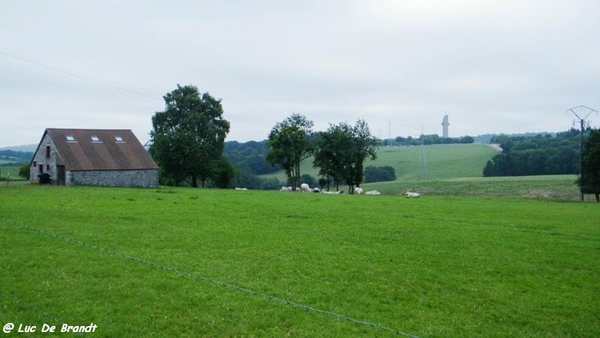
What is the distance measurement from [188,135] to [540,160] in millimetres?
73894

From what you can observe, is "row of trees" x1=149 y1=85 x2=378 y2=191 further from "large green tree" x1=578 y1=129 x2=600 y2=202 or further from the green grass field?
the green grass field

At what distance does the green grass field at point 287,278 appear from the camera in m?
11.1

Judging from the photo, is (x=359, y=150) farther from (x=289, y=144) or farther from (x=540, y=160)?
(x=540, y=160)

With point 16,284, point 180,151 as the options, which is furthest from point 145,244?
point 180,151

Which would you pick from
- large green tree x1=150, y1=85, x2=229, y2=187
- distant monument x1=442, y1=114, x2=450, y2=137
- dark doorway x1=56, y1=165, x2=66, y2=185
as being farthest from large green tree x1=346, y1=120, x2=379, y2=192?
distant monument x1=442, y1=114, x2=450, y2=137

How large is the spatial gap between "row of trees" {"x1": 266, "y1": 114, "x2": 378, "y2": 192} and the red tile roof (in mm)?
23200

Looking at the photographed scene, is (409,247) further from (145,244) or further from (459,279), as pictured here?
(145,244)

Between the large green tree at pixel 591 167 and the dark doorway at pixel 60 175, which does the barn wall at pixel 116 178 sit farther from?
the large green tree at pixel 591 167

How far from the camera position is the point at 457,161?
130250 mm

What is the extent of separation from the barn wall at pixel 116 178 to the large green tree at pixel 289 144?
71.4 feet

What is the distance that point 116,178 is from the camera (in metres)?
64.4

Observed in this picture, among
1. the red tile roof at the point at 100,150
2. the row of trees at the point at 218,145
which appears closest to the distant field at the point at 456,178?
the row of trees at the point at 218,145

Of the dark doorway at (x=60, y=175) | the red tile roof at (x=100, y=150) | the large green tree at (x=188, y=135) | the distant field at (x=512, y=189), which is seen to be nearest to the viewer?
the dark doorway at (x=60, y=175)

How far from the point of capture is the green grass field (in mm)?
11094
